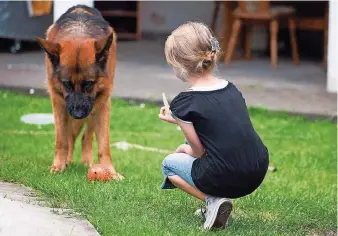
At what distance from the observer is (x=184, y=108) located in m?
4.46

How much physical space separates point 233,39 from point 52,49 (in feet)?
20.8

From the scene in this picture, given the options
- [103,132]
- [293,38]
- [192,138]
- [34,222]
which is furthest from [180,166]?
[293,38]

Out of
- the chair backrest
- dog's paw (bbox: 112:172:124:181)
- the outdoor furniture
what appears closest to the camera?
dog's paw (bbox: 112:172:124:181)

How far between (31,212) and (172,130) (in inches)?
176

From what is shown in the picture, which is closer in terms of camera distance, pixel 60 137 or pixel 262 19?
pixel 60 137

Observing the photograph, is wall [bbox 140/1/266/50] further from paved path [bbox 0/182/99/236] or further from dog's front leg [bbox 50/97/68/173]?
paved path [bbox 0/182/99/236]

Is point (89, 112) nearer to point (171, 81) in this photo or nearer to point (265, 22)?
point (171, 81)

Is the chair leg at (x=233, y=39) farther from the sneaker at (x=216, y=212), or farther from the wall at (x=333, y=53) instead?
the sneaker at (x=216, y=212)

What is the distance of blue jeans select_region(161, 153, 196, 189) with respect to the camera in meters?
4.60

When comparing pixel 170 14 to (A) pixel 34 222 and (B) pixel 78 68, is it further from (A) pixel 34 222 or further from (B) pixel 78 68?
(A) pixel 34 222

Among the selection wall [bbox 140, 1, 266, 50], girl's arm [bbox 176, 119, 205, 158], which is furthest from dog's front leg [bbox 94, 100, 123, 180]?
wall [bbox 140, 1, 266, 50]

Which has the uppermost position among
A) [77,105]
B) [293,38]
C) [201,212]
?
[77,105]

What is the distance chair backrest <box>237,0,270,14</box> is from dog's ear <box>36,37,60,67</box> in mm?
5985

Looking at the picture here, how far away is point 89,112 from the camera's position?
5.73 m
